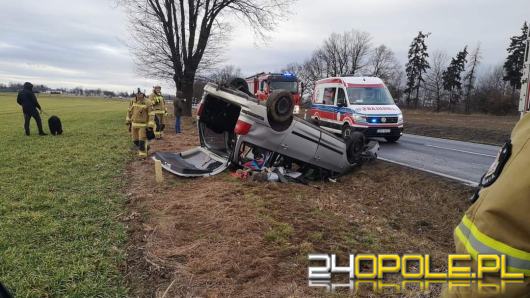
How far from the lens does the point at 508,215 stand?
1.04 metres

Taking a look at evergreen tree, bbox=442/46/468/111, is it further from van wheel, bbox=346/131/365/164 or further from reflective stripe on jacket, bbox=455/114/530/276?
reflective stripe on jacket, bbox=455/114/530/276

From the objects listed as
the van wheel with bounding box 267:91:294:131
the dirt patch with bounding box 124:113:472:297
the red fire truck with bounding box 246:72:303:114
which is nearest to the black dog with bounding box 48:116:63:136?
the dirt patch with bounding box 124:113:472:297

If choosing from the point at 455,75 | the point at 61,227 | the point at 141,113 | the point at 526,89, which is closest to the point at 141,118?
the point at 141,113

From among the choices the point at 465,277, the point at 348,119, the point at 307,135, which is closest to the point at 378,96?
the point at 348,119

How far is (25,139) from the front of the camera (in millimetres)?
12648

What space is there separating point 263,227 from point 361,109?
964cm

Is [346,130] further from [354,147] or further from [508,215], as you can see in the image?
[508,215]

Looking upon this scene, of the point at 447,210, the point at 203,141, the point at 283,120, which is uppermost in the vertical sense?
the point at 283,120

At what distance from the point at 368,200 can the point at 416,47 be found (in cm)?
6564

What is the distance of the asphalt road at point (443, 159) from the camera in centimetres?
838

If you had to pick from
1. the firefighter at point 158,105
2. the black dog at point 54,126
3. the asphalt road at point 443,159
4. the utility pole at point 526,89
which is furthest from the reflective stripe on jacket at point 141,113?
the utility pole at point 526,89

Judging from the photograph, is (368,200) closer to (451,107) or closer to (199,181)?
(199,181)

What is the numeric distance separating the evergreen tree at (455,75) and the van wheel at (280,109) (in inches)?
2421

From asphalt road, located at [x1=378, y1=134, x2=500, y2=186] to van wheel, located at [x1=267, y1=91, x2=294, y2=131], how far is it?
12.3 feet
